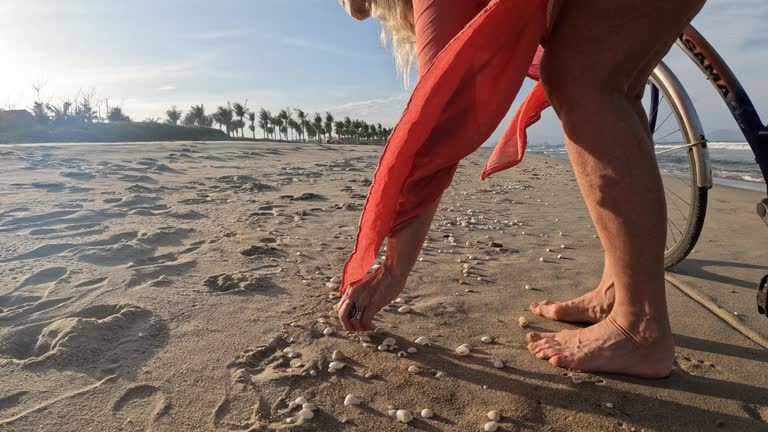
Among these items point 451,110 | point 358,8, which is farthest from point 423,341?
point 358,8

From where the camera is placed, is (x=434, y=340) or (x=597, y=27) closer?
(x=597, y=27)

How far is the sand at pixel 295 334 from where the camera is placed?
1.20m

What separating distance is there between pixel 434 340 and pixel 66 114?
52.5 meters

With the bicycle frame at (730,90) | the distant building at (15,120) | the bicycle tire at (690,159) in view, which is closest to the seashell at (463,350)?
the bicycle tire at (690,159)

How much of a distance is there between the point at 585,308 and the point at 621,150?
0.72 meters

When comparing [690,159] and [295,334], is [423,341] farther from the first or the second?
[690,159]

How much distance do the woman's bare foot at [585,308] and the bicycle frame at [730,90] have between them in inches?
28.7

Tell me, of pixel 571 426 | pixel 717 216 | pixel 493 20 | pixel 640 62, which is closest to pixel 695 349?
pixel 571 426

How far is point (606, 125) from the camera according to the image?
1.31 m

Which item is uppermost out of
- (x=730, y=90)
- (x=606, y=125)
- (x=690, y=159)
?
(x=730, y=90)

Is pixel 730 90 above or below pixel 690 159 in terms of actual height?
above

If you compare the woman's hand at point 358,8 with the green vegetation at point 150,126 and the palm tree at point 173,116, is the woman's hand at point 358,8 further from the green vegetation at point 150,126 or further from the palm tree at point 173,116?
the palm tree at point 173,116

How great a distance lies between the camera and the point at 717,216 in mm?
4277

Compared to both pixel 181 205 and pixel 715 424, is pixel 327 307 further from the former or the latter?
pixel 181 205
